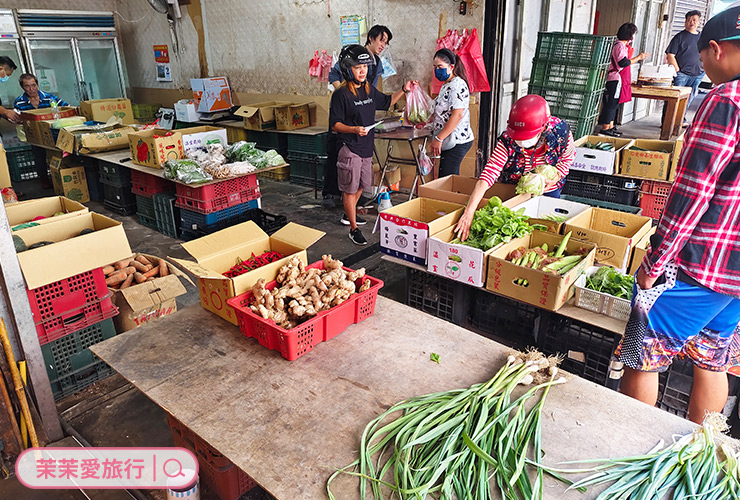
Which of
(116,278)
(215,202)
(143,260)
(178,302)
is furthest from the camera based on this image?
(215,202)

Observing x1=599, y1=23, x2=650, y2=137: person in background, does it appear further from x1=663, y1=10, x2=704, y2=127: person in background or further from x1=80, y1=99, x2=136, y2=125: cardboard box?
x1=80, y1=99, x2=136, y2=125: cardboard box

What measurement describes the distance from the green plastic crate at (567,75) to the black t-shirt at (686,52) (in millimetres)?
2931

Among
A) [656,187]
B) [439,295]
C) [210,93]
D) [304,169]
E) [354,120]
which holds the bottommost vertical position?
[439,295]

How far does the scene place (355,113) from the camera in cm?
501

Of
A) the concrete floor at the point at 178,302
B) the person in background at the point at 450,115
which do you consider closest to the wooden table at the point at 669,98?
the person in background at the point at 450,115

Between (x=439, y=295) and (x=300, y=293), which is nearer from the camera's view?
(x=300, y=293)

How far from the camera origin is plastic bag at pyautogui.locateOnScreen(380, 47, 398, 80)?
6836 millimetres

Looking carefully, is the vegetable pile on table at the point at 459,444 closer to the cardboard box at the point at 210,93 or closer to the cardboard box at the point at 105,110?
the cardboard box at the point at 105,110

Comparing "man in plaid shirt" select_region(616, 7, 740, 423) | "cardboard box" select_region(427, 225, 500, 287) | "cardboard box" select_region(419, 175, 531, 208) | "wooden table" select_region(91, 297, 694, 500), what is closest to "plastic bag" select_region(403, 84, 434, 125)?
"cardboard box" select_region(419, 175, 531, 208)

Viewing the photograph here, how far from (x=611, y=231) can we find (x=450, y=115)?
7.62 feet

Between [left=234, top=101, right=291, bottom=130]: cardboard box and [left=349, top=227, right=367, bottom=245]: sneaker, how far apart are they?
127 inches

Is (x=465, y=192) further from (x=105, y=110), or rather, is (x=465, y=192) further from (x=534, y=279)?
(x=105, y=110)

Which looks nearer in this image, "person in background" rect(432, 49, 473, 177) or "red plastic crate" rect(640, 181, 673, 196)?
"red plastic crate" rect(640, 181, 673, 196)
